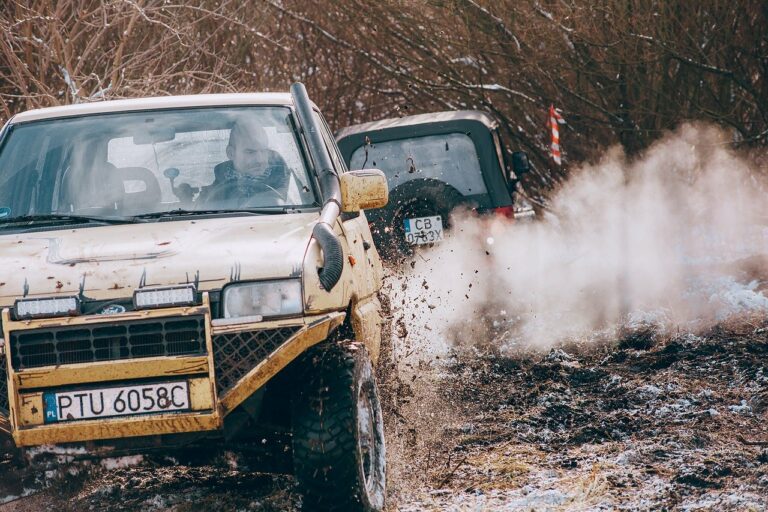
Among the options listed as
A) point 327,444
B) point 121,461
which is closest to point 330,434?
point 327,444

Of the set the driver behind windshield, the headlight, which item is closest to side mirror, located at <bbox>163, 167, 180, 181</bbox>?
the driver behind windshield

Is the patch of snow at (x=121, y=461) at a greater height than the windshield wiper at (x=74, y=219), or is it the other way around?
the windshield wiper at (x=74, y=219)

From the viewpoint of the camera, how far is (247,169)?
5879mm

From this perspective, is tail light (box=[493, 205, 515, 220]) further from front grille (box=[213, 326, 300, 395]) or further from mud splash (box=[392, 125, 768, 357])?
front grille (box=[213, 326, 300, 395])

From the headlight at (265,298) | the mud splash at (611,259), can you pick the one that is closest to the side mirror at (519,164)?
the mud splash at (611,259)

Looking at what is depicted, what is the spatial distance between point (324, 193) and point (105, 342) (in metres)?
1.50

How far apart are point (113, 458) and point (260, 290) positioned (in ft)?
2.92

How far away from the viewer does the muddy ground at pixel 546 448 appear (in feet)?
17.5

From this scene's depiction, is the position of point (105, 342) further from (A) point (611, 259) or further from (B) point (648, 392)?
(A) point (611, 259)

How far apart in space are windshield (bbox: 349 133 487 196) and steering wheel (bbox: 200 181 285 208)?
6426mm

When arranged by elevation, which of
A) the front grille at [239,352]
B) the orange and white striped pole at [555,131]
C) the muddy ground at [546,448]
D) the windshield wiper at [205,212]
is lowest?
the muddy ground at [546,448]

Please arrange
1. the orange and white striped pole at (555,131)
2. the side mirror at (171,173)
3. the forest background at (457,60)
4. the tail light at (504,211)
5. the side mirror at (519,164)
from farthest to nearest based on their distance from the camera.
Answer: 1. the orange and white striped pole at (555,131)
2. the forest background at (457,60)
3. the side mirror at (519,164)
4. the tail light at (504,211)
5. the side mirror at (171,173)

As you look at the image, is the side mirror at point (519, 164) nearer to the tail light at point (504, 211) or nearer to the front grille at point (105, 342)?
the tail light at point (504, 211)

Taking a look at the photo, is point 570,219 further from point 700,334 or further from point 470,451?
point 470,451
